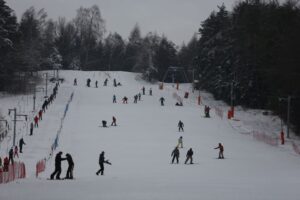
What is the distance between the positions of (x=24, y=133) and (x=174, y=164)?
1561 cm

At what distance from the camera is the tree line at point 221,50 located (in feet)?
174

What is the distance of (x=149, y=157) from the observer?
30.5 m

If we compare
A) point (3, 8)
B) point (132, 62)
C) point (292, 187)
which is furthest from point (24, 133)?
point (132, 62)

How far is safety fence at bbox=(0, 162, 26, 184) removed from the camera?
67.8ft

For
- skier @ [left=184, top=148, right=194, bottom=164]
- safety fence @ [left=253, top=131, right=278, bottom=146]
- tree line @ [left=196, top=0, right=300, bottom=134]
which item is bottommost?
safety fence @ [left=253, top=131, right=278, bottom=146]

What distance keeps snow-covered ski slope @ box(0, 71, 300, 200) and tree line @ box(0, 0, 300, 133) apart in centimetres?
827

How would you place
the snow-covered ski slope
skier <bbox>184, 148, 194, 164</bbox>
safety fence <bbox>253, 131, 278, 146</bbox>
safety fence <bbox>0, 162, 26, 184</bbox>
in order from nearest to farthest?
the snow-covered ski slope < safety fence <bbox>0, 162, 26, 184</bbox> < skier <bbox>184, 148, 194, 164</bbox> < safety fence <bbox>253, 131, 278, 146</bbox>

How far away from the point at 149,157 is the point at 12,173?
10.1 metres

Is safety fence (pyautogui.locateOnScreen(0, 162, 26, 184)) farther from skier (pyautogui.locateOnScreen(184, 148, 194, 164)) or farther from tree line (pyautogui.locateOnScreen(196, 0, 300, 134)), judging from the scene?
tree line (pyautogui.locateOnScreen(196, 0, 300, 134))

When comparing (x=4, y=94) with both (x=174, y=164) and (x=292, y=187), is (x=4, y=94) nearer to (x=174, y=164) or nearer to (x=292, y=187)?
(x=174, y=164)

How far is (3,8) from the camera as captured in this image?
68750mm

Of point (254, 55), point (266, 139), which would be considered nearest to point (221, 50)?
point (254, 55)

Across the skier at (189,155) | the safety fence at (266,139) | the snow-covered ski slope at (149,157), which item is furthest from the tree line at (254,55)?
the skier at (189,155)

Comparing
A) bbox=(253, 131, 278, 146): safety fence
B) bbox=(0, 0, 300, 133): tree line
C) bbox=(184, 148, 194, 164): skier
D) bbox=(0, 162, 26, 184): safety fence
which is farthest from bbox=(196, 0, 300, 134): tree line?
bbox=(0, 162, 26, 184): safety fence
